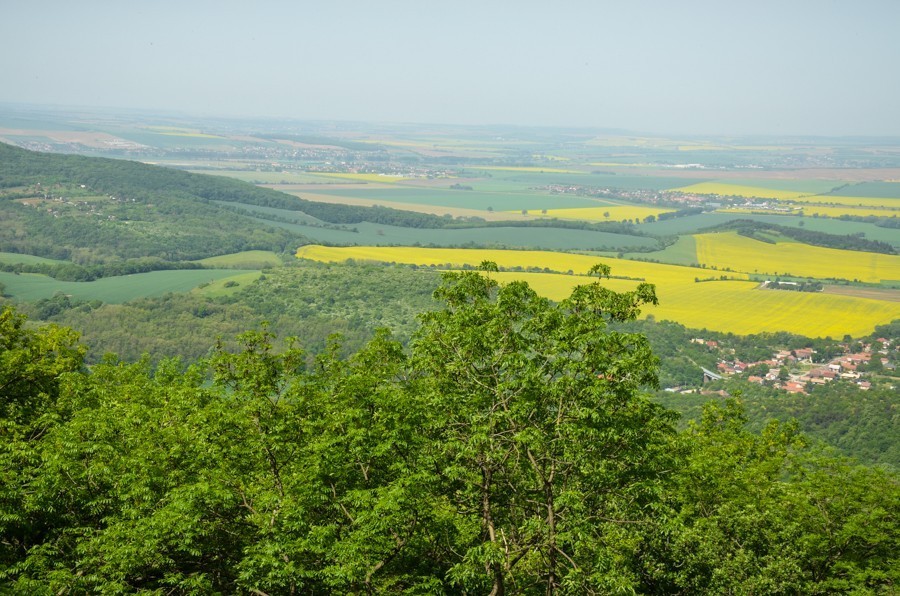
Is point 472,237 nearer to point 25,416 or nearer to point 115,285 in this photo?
point 115,285

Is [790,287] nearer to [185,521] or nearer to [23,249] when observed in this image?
[185,521]

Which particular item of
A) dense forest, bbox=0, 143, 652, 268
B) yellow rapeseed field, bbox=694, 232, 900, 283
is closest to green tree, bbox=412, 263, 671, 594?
dense forest, bbox=0, 143, 652, 268

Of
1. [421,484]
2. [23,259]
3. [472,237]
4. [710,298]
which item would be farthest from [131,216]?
[421,484]

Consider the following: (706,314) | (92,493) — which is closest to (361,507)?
(92,493)

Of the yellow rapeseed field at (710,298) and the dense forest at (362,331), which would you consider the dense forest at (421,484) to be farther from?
the yellow rapeseed field at (710,298)

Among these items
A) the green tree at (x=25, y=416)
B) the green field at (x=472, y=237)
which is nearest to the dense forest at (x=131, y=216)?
the green field at (x=472, y=237)

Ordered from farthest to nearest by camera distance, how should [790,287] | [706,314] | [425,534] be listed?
1. [790,287]
2. [706,314]
3. [425,534]
